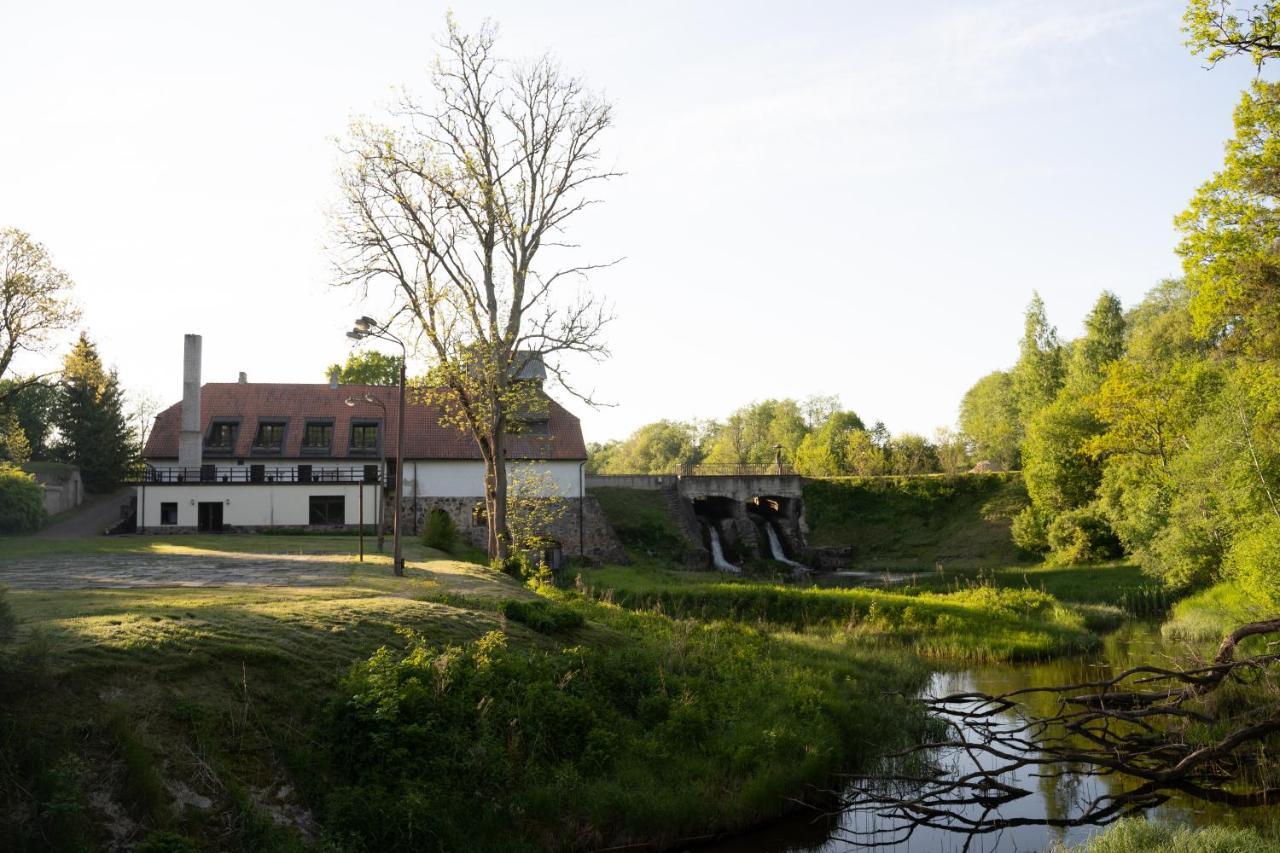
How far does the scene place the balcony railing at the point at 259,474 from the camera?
39875 millimetres

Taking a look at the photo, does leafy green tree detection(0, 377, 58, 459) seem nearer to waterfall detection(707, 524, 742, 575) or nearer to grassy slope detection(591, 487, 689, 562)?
grassy slope detection(591, 487, 689, 562)

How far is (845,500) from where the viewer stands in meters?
52.0

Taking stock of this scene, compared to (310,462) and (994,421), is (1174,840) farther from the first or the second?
(994,421)

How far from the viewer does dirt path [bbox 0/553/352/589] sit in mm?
17312

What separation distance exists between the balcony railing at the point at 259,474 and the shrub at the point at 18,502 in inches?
149

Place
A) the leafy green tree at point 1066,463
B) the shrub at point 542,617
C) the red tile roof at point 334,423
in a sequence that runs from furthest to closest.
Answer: the red tile roof at point 334,423
the leafy green tree at point 1066,463
the shrub at point 542,617

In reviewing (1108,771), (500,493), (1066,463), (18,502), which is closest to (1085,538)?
(1066,463)

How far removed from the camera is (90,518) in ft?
146

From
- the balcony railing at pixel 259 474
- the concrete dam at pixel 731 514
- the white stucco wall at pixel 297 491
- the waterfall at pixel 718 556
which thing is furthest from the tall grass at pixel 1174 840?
the balcony railing at pixel 259 474

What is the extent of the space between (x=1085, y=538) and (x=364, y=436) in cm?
3057

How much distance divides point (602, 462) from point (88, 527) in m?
75.7

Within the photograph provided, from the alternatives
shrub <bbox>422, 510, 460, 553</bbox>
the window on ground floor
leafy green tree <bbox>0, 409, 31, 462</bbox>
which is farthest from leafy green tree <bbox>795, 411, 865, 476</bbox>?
leafy green tree <bbox>0, 409, 31, 462</bbox>

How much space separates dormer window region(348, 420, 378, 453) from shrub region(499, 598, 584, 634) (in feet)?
96.4

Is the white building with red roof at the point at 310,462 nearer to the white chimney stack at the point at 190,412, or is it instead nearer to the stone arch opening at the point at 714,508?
the white chimney stack at the point at 190,412
